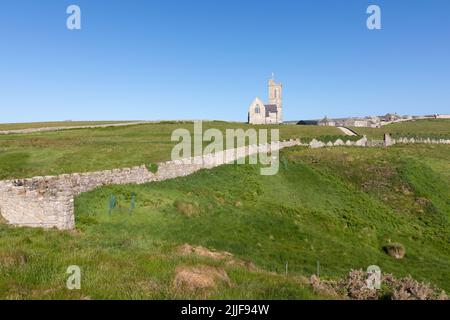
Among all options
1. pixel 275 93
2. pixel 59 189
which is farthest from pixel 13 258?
pixel 275 93

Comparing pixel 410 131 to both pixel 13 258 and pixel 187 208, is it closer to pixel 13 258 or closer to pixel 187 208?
pixel 187 208

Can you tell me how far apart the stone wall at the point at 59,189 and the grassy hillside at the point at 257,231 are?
117 centimetres

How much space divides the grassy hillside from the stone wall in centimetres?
117

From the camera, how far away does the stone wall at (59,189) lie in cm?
2006

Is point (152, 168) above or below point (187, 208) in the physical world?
above

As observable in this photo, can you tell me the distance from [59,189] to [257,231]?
1306 centimetres

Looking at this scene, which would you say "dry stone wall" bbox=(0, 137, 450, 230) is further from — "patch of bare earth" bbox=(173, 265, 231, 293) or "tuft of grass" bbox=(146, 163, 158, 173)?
"patch of bare earth" bbox=(173, 265, 231, 293)

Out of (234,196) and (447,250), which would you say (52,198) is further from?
(447,250)

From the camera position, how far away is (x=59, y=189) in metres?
20.6

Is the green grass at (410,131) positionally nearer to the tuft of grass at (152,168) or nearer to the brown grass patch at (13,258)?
the tuft of grass at (152,168)

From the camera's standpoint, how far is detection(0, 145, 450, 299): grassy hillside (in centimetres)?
1002
